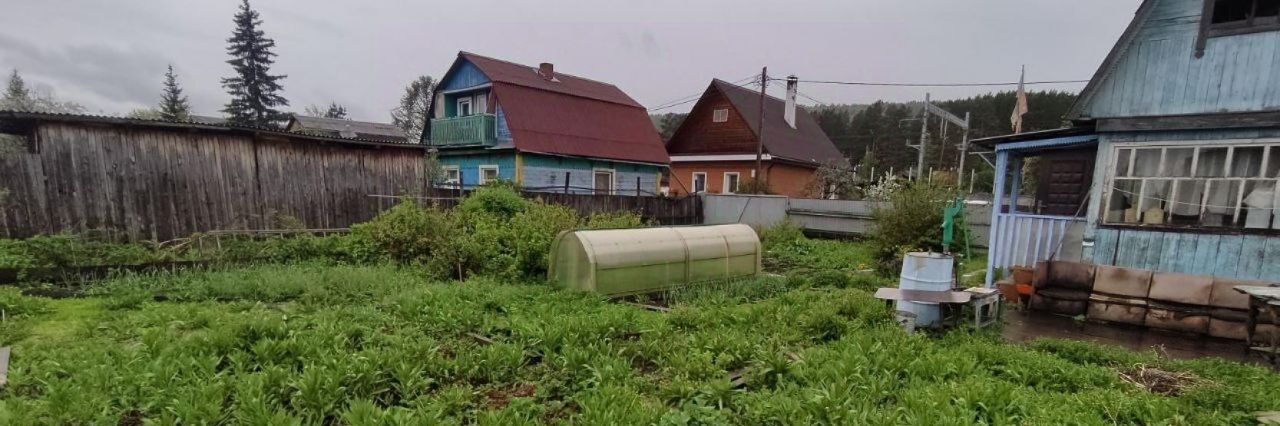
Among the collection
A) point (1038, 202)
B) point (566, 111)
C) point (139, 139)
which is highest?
point (566, 111)

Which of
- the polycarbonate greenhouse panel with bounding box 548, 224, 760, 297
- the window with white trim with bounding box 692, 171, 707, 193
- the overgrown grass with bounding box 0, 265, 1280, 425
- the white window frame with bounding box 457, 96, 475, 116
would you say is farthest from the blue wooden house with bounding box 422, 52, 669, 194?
the overgrown grass with bounding box 0, 265, 1280, 425

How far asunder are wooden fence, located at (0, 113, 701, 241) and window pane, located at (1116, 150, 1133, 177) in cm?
1233

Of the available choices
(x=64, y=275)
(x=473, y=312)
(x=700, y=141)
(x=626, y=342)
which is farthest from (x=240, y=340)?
(x=700, y=141)

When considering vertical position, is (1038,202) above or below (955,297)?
above

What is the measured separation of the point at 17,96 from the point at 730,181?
47.2m

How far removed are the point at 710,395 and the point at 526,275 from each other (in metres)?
5.09

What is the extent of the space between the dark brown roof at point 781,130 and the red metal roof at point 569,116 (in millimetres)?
4151

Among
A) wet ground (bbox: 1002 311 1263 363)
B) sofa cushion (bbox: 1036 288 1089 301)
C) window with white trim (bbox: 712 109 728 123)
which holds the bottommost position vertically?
wet ground (bbox: 1002 311 1263 363)

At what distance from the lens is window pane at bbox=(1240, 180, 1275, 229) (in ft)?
21.2

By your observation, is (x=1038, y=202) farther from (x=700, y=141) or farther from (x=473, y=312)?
(x=700, y=141)

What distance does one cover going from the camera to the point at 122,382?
11.7 feet

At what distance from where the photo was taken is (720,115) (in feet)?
77.3

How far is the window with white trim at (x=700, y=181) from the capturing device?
23906 millimetres

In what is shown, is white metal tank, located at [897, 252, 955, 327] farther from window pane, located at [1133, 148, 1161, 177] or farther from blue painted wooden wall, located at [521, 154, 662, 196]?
blue painted wooden wall, located at [521, 154, 662, 196]
